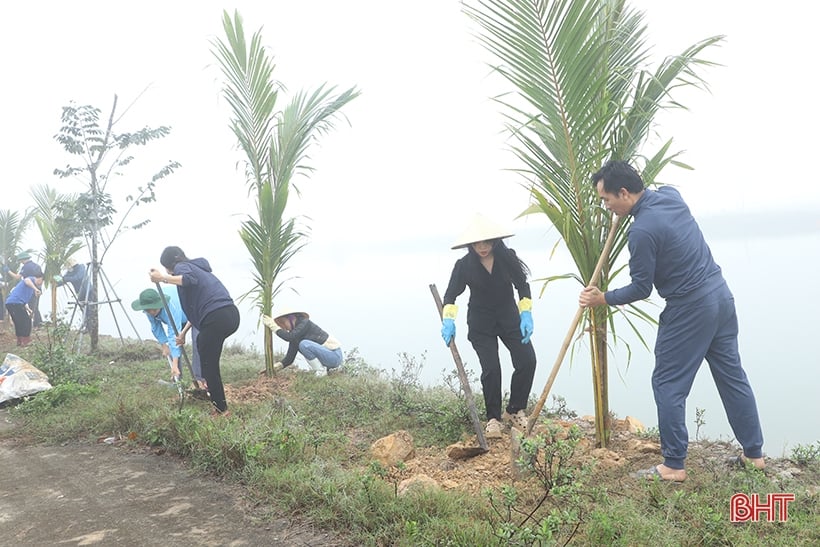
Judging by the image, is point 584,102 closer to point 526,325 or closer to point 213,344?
point 526,325

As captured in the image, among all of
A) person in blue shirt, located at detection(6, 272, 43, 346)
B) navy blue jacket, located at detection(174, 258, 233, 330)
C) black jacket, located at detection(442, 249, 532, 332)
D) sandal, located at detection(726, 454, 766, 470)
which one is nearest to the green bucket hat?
navy blue jacket, located at detection(174, 258, 233, 330)

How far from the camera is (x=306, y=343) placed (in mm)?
6816

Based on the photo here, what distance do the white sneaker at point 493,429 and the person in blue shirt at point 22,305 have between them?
8.72m

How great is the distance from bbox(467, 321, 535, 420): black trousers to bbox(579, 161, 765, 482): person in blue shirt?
47.2 inches

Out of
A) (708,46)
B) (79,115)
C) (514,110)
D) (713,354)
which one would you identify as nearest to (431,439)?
(713,354)

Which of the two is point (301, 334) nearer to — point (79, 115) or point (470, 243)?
point (470, 243)

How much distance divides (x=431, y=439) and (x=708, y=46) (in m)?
3.18

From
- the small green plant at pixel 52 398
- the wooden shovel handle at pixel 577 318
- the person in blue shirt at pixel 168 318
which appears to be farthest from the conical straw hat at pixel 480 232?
the small green plant at pixel 52 398

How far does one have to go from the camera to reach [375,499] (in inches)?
117

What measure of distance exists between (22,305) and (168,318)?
5640mm

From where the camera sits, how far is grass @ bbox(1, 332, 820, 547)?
2.56 m

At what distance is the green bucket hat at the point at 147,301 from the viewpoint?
226 inches

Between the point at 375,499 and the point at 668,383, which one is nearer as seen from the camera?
the point at 375,499

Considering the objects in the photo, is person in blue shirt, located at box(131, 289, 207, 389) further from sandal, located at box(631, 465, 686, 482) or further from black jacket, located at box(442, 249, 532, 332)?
sandal, located at box(631, 465, 686, 482)
